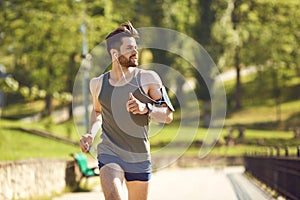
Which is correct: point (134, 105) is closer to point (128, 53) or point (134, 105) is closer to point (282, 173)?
point (128, 53)

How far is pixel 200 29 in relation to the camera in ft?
248

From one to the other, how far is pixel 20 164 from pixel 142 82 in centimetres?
1047

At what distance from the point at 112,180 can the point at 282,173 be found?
15.0 m

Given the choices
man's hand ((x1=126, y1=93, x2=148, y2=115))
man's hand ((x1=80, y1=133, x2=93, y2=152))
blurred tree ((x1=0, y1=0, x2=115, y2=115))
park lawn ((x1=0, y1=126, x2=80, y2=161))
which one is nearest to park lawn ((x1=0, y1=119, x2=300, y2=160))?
park lawn ((x1=0, y1=126, x2=80, y2=161))

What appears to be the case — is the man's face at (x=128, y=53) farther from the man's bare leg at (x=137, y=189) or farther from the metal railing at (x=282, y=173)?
the metal railing at (x=282, y=173)

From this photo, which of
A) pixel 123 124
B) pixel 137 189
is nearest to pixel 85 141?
pixel 123 124

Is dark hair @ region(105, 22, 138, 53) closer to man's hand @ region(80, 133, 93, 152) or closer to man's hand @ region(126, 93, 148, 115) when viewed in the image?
man's hand @ region(126, 93, 148, 115)

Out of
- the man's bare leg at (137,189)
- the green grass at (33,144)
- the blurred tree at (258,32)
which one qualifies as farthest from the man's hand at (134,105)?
the blurred tree at (258,32)

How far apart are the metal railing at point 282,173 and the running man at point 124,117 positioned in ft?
35.1

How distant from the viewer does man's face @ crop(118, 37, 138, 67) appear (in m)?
6.94

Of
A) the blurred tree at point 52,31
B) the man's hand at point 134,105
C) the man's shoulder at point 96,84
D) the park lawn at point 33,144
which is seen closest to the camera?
the man's hand at point 134,105

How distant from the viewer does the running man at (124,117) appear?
6938mm

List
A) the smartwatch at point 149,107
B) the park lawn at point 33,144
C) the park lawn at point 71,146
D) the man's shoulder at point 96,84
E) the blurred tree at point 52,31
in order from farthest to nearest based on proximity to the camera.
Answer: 1. the blurred tree at point 52,31
2. the park lawn at point 33,144
3. the park lawn at point 71,146
4. the man's shoulder at point 96,84
5. the smartwatch at point 149,107

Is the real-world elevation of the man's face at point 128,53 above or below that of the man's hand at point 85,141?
above
